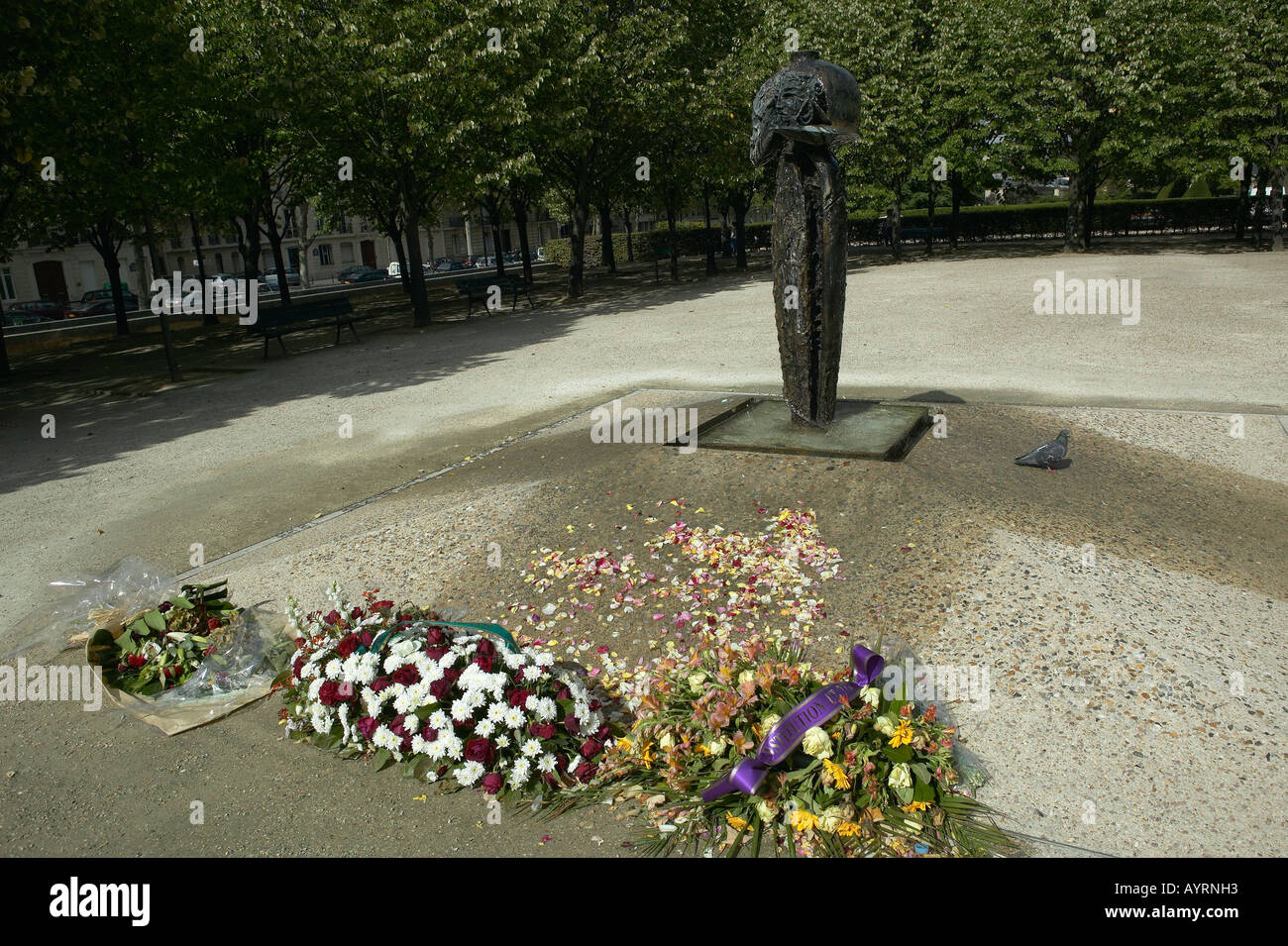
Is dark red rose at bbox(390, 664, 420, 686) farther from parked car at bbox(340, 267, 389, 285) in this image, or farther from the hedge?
parked car at bbox(340, 267, 389, 285)

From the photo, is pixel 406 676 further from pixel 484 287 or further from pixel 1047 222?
pixel 1047 222

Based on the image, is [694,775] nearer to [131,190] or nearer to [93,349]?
[131,190]

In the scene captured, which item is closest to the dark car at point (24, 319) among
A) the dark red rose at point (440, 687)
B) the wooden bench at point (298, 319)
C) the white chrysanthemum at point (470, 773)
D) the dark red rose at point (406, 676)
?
the wooden bench at point (298, 319)

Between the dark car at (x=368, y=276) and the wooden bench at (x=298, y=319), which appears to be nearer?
the wooden bench at (x=298, y=319)

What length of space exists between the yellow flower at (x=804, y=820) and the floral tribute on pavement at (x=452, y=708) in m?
0.95

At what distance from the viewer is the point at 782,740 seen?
11.5 ft

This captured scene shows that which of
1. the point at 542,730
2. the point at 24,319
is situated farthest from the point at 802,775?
the point at 24,319

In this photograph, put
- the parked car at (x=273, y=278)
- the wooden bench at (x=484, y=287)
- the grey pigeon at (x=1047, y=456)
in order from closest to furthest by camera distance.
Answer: the grey pigeon at (x=1047, y=456) → the wooden bench at (x=484, y=287) → the parked car at (x=273, y=278)

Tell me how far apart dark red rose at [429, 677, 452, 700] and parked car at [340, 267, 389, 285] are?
61129 millimetres

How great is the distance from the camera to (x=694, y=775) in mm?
3740

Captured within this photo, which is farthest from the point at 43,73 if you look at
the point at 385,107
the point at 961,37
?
the point at 961,37

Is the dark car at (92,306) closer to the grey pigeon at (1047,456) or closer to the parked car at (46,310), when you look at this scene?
the parked car at (46,310)

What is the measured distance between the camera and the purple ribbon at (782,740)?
348cm

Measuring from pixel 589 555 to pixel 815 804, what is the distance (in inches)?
114
